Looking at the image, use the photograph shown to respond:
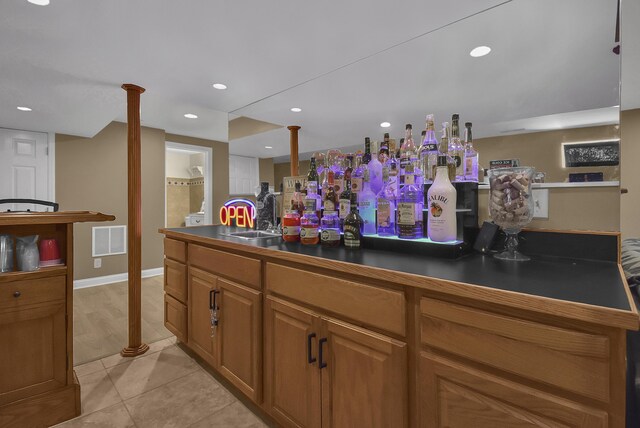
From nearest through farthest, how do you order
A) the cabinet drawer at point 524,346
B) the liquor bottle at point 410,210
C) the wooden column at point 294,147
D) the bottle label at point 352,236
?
the cabinet drawer at point 524,346 → the liquor bottle at point 410,210 → the bottle label at point 352,236 → the wooden column at point 294,147

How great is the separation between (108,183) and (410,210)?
14.6 feet

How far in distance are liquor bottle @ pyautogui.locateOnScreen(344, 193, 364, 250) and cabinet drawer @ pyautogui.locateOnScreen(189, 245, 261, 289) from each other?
42 centimetres

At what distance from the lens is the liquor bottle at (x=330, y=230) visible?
1.43 metres

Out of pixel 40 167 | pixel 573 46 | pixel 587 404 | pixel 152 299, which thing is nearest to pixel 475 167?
pixel 573 46

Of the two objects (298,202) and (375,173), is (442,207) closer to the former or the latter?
(375,173)

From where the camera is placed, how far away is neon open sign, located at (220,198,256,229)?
7.41 ft

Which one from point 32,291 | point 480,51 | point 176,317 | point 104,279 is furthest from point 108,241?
point 480,51

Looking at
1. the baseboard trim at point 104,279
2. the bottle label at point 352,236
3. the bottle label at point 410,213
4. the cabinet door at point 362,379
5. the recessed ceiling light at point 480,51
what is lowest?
the baseboard trim at point 104,279

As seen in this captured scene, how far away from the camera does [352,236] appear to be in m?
1.39

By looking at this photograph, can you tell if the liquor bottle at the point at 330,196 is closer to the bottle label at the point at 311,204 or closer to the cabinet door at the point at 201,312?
the bottle label at the point at 311,204

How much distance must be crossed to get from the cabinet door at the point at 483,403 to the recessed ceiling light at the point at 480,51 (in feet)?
4.65

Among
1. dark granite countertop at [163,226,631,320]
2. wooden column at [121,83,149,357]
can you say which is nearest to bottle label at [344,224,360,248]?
dark granite countertop at [163,226,631,320]

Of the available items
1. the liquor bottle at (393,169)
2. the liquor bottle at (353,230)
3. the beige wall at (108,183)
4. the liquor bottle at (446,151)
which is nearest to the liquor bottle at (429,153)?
the liquor bottle at (446,151)

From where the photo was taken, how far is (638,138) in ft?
4.75
